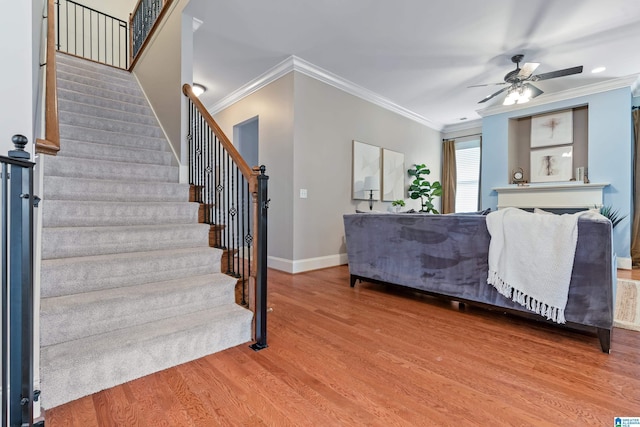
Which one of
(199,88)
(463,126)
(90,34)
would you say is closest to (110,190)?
(199,88)

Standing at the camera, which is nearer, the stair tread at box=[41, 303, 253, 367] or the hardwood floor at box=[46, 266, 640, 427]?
the hardwood floor at box=[46, 266, 640, 427]

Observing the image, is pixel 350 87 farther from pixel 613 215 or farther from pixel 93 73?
pixel 613 215

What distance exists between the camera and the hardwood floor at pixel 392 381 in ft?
4.14

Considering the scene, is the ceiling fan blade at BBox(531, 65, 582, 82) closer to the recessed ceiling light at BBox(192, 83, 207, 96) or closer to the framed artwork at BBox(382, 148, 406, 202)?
the framed artwork at BBox(382, 148, 406, 202)

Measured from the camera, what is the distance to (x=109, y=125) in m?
3.38

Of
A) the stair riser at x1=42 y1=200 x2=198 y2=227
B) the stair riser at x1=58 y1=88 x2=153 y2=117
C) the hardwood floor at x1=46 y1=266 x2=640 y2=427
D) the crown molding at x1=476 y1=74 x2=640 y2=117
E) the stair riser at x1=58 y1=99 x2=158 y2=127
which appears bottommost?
the hardwood floor at x1=46 y1=266 x2=640 y2=427

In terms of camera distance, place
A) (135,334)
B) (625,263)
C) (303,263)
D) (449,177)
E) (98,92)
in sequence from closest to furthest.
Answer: (135,334), (98,92), (303,263), (625,263), (449,177)

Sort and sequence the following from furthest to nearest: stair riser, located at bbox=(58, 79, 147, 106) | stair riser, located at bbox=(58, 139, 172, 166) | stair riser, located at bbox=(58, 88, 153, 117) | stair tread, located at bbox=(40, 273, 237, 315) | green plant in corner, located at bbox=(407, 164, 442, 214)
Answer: green plant in corner, located at bbox=(407, 164, 442, 214), stair riser, located at bbox=(58, 79, 147, 106), stair riser, located at bbox=(58, 88, 153, 117), stair riser, located at bbox=(58, 139, 172, 166), stair tread, located at bbox=(40, 273, 237, 315)

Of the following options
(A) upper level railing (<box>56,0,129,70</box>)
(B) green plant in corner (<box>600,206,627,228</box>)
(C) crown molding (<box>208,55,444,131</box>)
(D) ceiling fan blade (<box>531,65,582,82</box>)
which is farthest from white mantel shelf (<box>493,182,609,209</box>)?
(A) upper level railing (<box>56,0,129,70</box>)

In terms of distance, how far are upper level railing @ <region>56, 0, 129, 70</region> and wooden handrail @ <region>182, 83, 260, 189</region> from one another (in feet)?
11.2

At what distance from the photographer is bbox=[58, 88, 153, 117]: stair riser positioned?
3.44 meters

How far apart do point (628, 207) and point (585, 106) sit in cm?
172

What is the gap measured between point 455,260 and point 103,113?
4.09 m

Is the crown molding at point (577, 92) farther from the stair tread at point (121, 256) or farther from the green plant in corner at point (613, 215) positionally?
the stair tread at point (121, 256)
